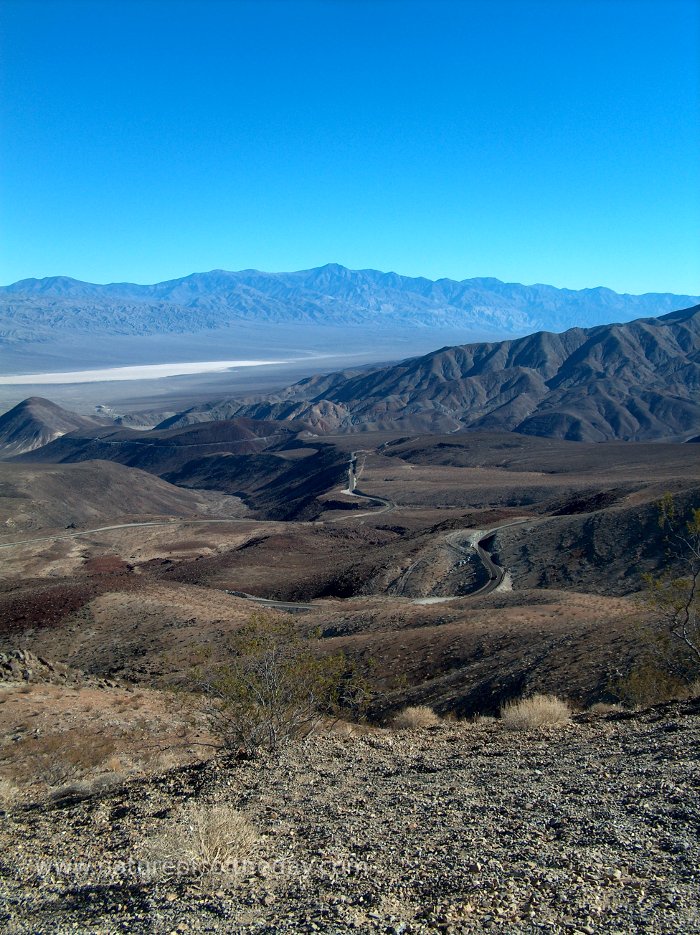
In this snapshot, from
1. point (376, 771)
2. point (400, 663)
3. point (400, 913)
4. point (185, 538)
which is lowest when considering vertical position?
point (185, 538)

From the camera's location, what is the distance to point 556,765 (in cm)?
1112

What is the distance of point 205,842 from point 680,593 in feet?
57.3

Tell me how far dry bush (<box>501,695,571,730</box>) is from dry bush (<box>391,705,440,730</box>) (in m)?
1.77

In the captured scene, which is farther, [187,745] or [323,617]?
[323,617]

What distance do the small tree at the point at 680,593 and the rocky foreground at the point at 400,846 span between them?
4.13 metres

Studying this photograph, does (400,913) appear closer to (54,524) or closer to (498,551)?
(498,551)

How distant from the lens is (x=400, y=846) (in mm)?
8281

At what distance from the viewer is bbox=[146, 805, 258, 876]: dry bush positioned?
26.3ft

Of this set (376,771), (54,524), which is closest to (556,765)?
(376,771)

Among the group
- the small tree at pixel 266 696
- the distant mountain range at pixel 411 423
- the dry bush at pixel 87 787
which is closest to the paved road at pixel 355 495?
the distant mountain range at pixel 411 423

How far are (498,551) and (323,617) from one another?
736 inches

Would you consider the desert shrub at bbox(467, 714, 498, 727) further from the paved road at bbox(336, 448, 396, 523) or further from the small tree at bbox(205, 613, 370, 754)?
the paved road at bbox(336, 448, 396, 523)

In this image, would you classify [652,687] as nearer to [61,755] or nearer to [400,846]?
[400,846]

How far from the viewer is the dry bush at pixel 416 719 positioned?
1631 centimetres
